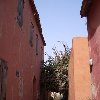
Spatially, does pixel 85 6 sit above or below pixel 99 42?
above

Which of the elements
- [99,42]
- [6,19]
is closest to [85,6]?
[99,42]

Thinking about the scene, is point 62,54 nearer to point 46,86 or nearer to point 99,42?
point 46,86

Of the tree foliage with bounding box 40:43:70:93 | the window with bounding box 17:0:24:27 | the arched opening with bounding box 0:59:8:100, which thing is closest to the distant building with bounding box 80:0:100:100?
the window with bounding box 17:0:24:27

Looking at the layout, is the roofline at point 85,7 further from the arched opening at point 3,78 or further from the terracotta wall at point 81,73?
the terracotta wall at point 81,73

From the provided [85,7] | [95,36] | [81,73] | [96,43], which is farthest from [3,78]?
[81,73]

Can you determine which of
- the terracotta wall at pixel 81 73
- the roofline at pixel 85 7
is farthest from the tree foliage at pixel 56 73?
the roofline at pixel 85 7

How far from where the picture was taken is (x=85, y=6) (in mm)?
9961

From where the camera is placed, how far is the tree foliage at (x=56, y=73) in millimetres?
22422

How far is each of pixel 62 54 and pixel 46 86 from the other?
3.09 meters

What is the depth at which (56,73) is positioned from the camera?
23.2 metres

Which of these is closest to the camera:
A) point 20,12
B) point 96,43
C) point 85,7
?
point 96,43

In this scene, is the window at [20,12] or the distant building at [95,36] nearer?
the distant building at [95,36]

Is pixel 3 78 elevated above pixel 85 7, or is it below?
below

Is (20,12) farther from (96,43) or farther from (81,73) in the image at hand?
(81,73)
